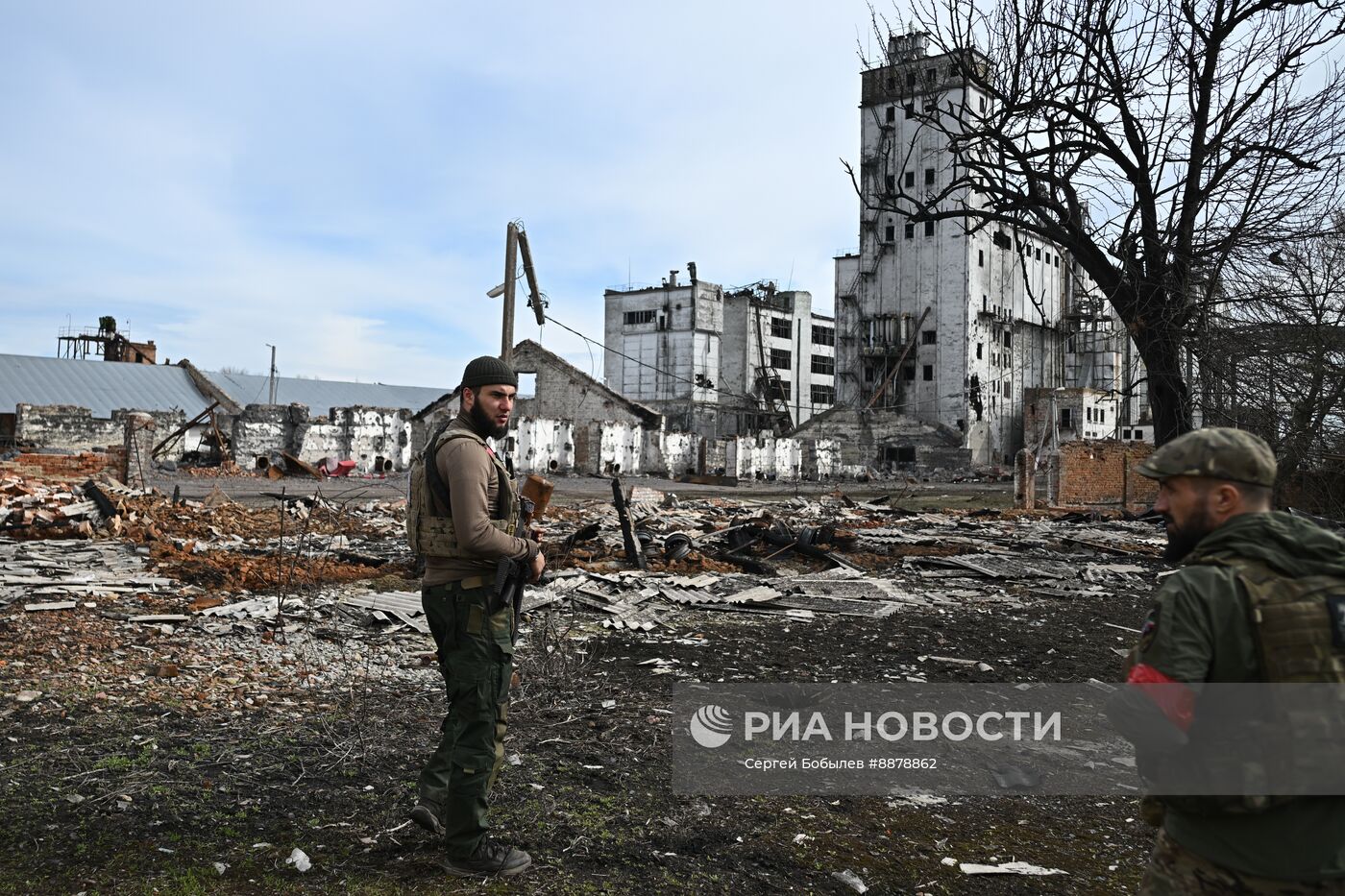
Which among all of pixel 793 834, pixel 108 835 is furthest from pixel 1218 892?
pixel 108 835

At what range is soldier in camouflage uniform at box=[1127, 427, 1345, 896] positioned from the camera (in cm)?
188

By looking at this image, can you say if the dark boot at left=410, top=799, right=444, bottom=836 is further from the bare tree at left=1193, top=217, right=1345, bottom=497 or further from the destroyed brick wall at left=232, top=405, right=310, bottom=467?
the destroyed brick wall at left=232, top=405, right=310, bottom=467

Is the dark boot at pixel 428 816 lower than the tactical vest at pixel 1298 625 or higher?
lower

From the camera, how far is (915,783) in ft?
15.1

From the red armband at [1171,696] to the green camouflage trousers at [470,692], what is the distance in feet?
7.30

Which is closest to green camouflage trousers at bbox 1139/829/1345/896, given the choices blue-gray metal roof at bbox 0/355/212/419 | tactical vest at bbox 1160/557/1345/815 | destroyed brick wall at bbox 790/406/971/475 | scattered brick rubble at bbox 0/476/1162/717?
tactical vest at bbox 1160/557/1345/815

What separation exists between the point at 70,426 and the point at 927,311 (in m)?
40.6

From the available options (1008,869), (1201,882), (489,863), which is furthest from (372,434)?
(1201,882)

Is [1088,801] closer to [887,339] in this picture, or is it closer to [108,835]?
[108,835]

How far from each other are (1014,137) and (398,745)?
1138 cm

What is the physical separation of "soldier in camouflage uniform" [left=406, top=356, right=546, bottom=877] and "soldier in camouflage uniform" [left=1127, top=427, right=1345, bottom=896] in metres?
2.22

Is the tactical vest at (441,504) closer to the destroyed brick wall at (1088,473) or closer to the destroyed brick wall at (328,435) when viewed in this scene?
the destroyed brick wall at (1088,473)

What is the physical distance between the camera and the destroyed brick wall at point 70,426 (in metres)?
26.2

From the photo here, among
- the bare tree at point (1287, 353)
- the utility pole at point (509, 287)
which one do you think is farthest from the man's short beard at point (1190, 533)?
the utility pole at point (509, 287)
